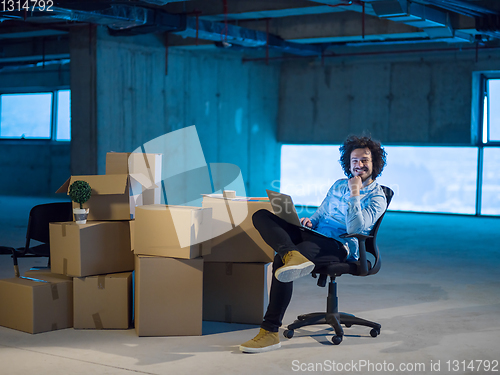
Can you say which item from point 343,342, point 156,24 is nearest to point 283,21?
point 156,24

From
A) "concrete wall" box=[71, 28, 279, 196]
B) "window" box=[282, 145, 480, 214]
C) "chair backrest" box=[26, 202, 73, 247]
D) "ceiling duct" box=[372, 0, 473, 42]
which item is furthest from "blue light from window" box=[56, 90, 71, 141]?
"chair backrest" box=[26, 202, 73, 247]

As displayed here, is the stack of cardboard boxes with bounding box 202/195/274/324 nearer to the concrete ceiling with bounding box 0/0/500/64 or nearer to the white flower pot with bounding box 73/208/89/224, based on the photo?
the white flower pot with bounding box 73/208/89/224

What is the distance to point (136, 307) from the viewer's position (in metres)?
3.28

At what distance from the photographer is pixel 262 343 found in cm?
301

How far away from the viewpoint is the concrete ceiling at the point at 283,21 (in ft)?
20.7

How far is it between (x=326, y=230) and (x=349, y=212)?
0.90 ft

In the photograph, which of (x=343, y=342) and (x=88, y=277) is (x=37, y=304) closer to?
(x=88, y=277)

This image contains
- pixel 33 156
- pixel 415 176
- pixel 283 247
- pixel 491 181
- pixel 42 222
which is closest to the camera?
pixel 283 247

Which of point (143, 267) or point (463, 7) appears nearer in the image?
point (143, 267)

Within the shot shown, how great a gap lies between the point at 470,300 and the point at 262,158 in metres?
7.64

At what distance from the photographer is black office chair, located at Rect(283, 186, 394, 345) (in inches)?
124

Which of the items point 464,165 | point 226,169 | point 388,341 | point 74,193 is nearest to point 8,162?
point 226,169

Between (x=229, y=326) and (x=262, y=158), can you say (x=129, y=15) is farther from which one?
(x=262, y=158)

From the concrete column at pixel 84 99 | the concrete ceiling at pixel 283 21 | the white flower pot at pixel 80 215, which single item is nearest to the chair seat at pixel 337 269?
the white flower pot at pixel 80 215
